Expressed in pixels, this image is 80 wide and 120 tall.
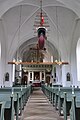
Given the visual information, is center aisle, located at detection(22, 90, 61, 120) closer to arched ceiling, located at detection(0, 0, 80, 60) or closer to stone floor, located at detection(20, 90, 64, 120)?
stone floor, located at detection(20, 90, 64, 120)

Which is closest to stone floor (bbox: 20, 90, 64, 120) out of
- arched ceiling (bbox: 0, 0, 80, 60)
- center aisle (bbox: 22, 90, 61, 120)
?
center aisle (bbox: 22, 90, 61, 120)

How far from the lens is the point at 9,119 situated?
4.30 metres

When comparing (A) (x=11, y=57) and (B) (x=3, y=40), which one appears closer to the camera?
(B) (x=3, y=40)

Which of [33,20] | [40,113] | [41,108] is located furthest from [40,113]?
[33,20]

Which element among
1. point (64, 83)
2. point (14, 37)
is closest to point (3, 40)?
point (14, 37)

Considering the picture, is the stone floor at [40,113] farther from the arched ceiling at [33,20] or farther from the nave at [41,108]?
the arched ceiling at [33,20]

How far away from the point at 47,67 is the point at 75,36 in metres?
24.8

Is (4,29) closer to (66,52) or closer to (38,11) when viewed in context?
(38,11)

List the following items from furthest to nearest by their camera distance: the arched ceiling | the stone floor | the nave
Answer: the arched ceiling < the stone floor < the nave

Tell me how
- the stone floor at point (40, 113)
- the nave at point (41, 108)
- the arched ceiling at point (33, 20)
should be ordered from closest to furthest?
the nave at point (41, 108) → the stone floor at point (40, 113) → the arched ceiling at point (33, 20)

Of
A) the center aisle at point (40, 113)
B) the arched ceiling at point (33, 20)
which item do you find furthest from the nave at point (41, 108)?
the arched ceiling at point (33, 20)

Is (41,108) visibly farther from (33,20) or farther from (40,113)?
(33,20)

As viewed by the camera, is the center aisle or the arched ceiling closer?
the center aisle

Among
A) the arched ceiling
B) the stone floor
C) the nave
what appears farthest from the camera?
the arched ceiling
